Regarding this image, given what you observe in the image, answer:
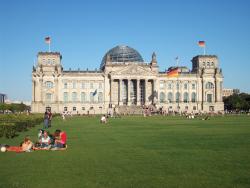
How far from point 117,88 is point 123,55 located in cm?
1374

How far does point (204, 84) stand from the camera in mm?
141750

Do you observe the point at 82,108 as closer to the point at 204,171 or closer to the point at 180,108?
the point at 180,108

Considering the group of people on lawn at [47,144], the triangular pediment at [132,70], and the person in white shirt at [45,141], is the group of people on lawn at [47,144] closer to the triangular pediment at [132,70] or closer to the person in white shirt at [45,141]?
the person in white shirt at [45,141]

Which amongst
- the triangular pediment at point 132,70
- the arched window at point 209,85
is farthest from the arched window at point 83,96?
the arched window at point 209,85

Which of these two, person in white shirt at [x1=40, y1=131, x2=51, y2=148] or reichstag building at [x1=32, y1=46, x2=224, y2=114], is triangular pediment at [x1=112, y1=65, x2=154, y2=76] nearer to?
reichstag building at [x1=32, y1=46, x2=224, y2=114]

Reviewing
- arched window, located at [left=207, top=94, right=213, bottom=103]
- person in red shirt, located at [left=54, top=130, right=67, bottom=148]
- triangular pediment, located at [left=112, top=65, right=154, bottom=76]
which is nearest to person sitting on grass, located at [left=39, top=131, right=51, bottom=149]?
person in red shirt, located at [left=54, top=130, right=67, bottom=148]

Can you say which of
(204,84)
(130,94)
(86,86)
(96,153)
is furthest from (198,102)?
(96,153)

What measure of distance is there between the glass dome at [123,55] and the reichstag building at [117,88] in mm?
454

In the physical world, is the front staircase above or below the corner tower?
below

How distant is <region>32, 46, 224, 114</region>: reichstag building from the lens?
5212 inches

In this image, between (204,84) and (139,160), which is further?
(204,84)

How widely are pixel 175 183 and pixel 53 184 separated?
4.27 metres

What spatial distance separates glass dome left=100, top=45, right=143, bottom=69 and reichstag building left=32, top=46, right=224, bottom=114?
45 cm

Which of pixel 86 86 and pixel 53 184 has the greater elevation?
pixel 86 86
